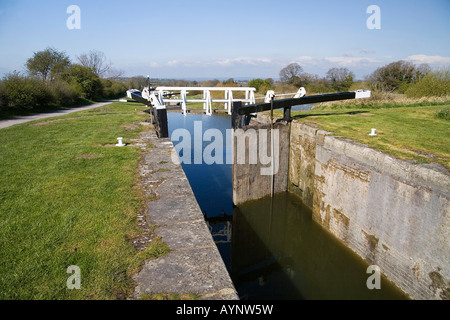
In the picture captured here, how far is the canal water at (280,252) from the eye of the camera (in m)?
5.42

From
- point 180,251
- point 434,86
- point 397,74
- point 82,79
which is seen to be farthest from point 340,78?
point 180,251

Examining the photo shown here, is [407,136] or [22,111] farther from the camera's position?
[22,111]

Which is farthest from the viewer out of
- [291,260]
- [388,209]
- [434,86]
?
[434,86]

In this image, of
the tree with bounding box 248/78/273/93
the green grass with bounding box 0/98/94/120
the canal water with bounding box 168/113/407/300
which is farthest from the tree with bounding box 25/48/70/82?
the canal water with bounding box 168/113/407/300

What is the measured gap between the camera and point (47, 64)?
30.0m

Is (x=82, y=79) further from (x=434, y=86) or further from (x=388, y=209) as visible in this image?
(x=388, y=209)

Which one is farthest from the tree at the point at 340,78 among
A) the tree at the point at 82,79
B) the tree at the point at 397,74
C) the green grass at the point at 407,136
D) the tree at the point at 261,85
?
the tree at the point at 82,79

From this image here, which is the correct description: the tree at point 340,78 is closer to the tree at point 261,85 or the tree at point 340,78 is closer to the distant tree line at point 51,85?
the tree at point 261,85

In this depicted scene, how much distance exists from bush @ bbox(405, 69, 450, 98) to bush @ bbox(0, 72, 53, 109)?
2476 cm

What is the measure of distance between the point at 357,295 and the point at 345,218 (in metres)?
1.73

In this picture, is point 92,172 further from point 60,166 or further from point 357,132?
point 357,132

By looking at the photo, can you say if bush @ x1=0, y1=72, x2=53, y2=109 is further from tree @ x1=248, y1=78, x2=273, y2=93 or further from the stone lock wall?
tree @ x1=248, y1=78, x2=273, y2=93

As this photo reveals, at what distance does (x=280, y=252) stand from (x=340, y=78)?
29.7m
